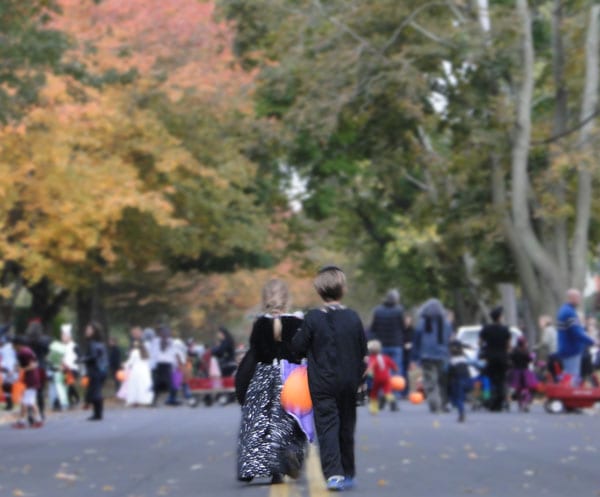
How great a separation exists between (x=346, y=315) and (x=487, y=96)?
22135 millimetres

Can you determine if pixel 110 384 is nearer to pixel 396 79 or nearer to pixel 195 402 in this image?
pixel 195 402

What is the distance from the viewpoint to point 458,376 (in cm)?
2466

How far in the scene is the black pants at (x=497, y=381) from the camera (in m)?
28.1

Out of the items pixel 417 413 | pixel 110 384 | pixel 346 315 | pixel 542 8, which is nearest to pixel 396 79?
pixel 542 8

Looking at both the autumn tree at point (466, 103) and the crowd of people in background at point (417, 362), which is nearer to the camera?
the crowd of people in background at point (417, 362)

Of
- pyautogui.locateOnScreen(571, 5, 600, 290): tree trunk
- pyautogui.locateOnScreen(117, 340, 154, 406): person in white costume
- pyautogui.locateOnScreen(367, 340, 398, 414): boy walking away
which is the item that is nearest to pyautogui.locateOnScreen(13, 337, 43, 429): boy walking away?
pyautogui.locateOnScreen(367, 340, 398, 414): boy walking away

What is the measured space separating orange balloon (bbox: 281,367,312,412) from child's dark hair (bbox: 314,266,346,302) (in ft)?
2.04

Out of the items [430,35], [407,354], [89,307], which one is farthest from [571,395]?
[89,307]

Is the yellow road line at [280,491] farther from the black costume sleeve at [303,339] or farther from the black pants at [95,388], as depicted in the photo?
the black pants at [95,388]

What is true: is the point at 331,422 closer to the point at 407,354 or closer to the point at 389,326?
the point at 389,326

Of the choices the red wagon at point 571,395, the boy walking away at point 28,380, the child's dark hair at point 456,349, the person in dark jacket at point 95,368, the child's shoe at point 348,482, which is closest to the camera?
the child's shoe at point 348,482

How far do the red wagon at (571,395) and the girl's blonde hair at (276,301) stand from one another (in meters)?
14.5

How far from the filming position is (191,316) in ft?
232

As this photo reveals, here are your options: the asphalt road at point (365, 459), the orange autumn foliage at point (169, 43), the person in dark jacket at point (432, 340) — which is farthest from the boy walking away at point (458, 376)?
the orange autumn foliage at point (169, 43)
